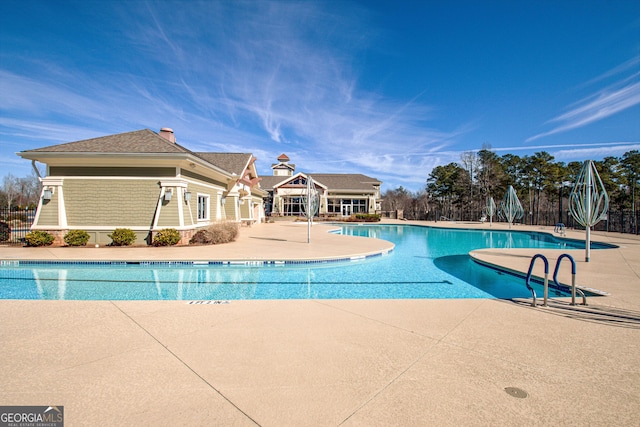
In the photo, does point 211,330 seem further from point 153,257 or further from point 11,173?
point 11,173

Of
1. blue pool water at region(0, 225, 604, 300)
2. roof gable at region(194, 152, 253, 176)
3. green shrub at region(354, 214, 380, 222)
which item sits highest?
roof gable at region(194, 152, 253, 176)

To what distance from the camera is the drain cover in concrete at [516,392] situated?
2.46 metres

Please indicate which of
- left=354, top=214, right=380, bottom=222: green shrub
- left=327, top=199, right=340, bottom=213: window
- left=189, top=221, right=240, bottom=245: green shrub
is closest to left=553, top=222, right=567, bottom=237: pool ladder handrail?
left=354, top=214, right=380, bottom=222: green shrub

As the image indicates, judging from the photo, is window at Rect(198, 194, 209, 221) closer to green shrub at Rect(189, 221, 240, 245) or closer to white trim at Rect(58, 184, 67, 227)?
green shrub at Rect(189, 221, 240, 245)

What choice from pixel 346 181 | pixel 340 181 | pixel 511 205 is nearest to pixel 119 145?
pixel 511 205

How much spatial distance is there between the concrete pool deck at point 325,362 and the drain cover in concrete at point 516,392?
3 cm

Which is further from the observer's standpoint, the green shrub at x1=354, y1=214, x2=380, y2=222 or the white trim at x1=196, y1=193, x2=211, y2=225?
the green shrub at x1=354, y1=214, x2=380, y2=222

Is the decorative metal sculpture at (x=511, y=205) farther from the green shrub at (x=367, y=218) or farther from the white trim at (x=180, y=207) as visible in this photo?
the white trim at (x=180, y=207)

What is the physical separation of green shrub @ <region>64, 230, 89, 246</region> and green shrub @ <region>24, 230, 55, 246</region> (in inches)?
30.0

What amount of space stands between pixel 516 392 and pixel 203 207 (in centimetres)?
1577

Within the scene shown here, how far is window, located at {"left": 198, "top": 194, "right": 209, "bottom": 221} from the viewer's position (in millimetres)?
15374

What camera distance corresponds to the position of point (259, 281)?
7680mm

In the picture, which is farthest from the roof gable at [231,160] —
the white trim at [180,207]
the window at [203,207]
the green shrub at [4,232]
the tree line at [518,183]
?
the tree line at [518,183]

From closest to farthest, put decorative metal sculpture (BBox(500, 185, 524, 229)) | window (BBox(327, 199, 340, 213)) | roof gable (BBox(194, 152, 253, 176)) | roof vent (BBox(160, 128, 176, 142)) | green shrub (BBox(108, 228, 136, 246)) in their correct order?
green shrub (BBox(108, 228, 136, 246)) → roof vent (BBox(160, 128, 176, 142)) → roof gable (BBox(194, 152, 253, 176)) → decorative metal sculpture (BBox(500, 185, 524, 229)) → window (BBox(327, 199, 340, 213))
